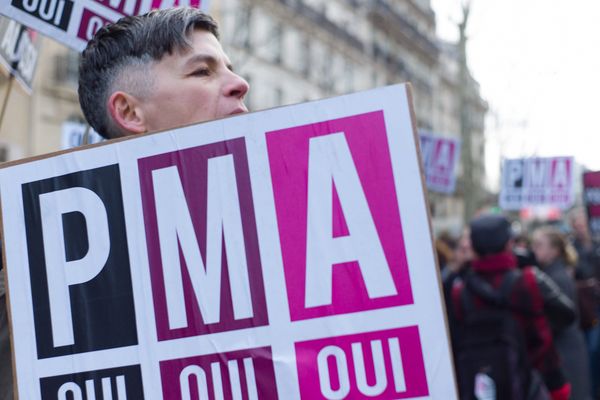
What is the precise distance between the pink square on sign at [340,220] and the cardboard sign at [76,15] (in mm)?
1685

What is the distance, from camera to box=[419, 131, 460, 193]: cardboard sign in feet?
33.7

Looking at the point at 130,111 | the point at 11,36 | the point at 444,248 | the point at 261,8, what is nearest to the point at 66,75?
the point at 261,8

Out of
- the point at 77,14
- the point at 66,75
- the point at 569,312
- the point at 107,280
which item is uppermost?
the point at 66,75

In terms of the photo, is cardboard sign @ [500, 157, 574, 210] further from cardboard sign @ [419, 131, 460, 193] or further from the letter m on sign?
the letter m on sign

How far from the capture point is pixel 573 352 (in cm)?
592

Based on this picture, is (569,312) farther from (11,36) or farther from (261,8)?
(261,8)

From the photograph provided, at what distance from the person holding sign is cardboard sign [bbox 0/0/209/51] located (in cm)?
107

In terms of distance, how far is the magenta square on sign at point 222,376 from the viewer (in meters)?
1.38

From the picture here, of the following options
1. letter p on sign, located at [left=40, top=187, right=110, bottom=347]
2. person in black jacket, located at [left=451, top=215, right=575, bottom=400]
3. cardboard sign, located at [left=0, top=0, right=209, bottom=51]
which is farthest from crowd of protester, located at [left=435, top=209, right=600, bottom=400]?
letter p on sign, located at [left=40, top=187, right=110, bottom=347]

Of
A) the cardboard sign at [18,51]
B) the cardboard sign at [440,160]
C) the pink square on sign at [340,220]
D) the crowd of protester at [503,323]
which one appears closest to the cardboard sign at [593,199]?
the cardboard sign at [440,160]

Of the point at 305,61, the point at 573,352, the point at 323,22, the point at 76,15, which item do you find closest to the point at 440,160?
the point at 573,352

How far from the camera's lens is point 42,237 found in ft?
5.05

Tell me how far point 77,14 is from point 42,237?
1567 millimetres

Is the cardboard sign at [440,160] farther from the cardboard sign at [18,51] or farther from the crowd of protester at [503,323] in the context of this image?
the cardboard sign at [18,51]
